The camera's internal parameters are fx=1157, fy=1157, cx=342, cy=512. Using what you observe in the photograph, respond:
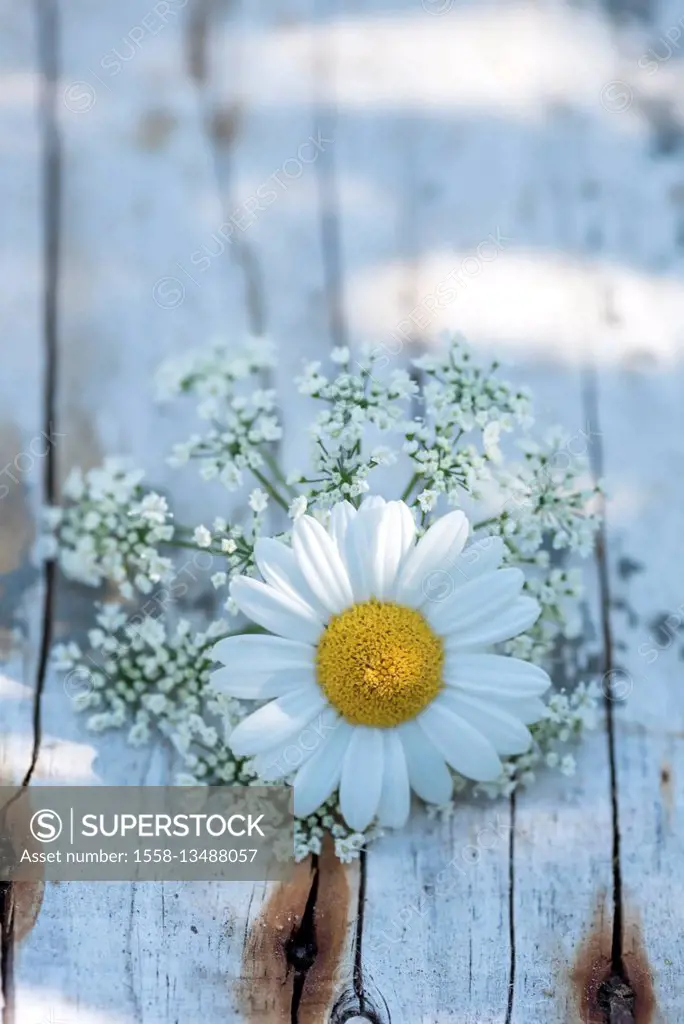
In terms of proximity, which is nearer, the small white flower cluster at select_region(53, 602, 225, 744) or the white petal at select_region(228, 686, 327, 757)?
the white petal at select_region(228, 686, 327, 757)

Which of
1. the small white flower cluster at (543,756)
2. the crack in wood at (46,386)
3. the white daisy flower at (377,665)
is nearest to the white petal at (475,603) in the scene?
the white daisy flower at (377,665)

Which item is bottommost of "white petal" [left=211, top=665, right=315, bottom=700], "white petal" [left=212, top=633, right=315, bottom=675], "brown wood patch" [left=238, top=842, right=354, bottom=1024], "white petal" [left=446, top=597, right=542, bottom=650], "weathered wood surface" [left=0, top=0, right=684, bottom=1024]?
"brown wood patch" [left=238, top=842, right=354, bottom=1024]

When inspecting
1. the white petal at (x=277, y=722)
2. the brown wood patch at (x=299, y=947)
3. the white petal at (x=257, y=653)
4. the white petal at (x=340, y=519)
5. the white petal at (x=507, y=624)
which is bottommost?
the brown wood patch at (x=299, y=947)

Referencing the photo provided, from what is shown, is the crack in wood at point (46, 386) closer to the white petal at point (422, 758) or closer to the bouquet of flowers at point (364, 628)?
the bouquet of flowers at point (364, 628)

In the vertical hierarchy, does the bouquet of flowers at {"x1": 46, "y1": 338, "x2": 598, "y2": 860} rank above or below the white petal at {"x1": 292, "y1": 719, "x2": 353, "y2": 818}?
above

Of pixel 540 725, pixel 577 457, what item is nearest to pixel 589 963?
pixel 540 725

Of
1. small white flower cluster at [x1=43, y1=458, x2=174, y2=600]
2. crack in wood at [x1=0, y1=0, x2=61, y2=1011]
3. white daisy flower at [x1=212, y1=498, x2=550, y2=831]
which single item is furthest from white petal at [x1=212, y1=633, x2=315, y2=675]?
crack in wood at [x1=0, y1=0, x2=61, y2=1011]

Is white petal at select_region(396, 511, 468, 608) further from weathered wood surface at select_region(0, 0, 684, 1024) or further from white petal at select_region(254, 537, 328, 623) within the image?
weathered wood surface at select_region(0, 0, 684, 1024)

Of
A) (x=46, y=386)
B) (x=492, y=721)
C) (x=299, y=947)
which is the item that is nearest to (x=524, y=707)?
(x=492, y=721)
